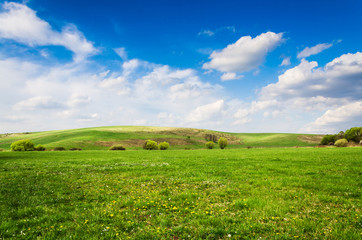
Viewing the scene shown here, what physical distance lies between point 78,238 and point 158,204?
3863mm

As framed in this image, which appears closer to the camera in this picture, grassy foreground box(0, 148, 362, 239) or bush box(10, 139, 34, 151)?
grassy foreground box(0, 148, 362, 239)

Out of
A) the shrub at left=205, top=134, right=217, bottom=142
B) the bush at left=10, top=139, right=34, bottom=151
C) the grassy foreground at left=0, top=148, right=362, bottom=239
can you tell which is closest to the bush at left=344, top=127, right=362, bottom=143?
the shrub at left=205, top=134, right=217, bottom=142

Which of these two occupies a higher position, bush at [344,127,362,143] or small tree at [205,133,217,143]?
bush at [344,127,362,143]

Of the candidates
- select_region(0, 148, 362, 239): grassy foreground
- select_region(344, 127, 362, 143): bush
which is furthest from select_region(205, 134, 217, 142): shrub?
select_region(0, 148, 362, 239): grassy foreground

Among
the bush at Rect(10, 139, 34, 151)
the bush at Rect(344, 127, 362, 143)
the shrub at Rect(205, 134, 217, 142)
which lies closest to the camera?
the bush at Rect(10, 139, 34, 151)

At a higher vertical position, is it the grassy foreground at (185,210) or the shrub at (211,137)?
the grassy foreground at (185,210)

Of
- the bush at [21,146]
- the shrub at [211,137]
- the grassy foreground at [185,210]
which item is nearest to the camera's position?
the grassy foreground at [185,210]

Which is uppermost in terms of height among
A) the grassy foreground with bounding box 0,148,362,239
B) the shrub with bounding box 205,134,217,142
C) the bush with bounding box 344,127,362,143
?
the bush with bounding box 344,127,362,143

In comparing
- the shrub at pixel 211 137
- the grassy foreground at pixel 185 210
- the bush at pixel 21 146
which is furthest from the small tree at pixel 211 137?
the grassy foreground at pixel 185 210

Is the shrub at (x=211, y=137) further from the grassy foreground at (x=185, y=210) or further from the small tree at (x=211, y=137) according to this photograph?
the grassy foreground at (x=185, y=210)

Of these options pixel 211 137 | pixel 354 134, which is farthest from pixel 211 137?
pixel 354 134

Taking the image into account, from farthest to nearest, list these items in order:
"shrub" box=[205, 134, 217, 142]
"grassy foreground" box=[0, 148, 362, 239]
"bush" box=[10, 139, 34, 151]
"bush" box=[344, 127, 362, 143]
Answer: "shrub" box=[205, 134, 217, 142]
"bush" box=[344, 127, 362, 143]
"bush" box=[10, 139, 34, 151]
"grassy foreground" box=[0, 148, 362, 239]

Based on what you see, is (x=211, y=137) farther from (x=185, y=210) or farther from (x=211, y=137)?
(x=185, y=210)

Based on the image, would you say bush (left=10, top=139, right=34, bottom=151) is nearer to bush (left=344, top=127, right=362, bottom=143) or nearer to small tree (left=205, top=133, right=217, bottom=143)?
small tree (left=205, top=133, right=217, bottom=143)
